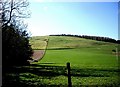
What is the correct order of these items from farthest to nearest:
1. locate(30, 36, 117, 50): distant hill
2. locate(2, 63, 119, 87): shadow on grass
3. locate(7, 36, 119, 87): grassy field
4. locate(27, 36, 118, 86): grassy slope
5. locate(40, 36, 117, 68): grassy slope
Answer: locate(30, 36, 117, 50): distant hill < locate(40, 36, 117, 68): grassy slope < locate(27, 36, 118, 86): grassy slope < locate(7, 36, 119, 87): grassy field < locate(2, 63, 119, 87): shadow on grass

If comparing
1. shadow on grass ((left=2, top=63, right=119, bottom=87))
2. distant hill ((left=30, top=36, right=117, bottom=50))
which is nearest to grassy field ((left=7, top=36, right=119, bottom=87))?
shadow on grass ((left=2, top=63, right=119, bottom=87))

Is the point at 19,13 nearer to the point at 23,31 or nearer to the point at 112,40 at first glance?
the point at 23,31

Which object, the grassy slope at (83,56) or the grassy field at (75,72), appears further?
the grassy slope at (83,56)

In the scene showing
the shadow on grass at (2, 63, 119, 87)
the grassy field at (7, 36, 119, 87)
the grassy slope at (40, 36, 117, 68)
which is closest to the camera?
the shadow on grass at (2, 63, 119, 87)

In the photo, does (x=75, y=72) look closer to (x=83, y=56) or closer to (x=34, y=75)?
(x=34, y=75)

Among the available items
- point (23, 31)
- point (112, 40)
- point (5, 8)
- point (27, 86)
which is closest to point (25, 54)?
point (23, 31)

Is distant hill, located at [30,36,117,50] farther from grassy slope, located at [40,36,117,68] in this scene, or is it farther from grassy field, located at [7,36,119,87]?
grassy field, located at [7,36,119,87]

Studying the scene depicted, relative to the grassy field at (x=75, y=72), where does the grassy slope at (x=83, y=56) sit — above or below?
below

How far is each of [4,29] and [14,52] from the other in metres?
7.87

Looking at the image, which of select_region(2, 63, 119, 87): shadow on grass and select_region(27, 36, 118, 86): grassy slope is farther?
select_region(27, 36, 118, 86): grassy slope

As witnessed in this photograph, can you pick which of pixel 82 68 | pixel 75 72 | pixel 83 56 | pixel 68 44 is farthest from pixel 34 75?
pixel 68 44

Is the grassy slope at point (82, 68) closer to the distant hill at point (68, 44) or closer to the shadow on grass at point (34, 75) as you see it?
the shadow on grass at point (34, 75)

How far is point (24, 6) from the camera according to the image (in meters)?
41.8

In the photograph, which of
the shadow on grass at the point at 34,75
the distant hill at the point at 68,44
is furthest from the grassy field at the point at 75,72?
the distant hill at the point at 68,44
